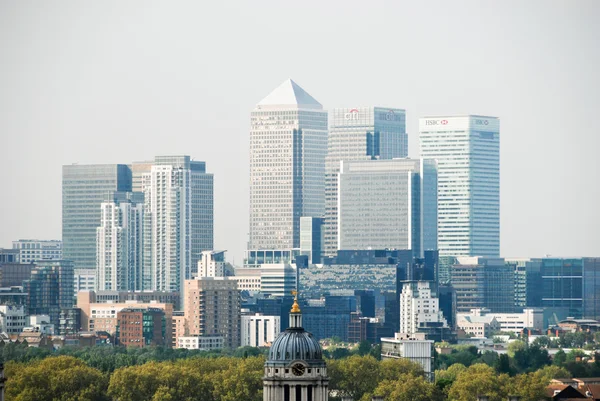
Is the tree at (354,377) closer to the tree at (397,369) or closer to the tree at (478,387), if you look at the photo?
the tree at (397,369)

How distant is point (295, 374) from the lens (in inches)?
4053

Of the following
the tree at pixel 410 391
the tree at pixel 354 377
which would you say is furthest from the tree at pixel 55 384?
the tree at pixel 410 391

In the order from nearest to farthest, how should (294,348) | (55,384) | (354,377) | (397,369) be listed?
(294,348), (55,384), (354,377), (397,369)

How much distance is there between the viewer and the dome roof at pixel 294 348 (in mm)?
103188

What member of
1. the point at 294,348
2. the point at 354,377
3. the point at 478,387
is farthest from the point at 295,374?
the point at 354,377

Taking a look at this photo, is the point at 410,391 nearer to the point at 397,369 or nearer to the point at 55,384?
the point at 397,369

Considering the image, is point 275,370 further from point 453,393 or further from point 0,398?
point 453,393

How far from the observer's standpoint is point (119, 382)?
17425 centimetres

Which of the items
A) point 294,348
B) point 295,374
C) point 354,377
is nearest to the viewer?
point 295,374

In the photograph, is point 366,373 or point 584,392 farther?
point 366,373

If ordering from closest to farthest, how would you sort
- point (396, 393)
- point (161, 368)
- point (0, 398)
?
point (0, 398) → point (396, 393) → point (161, 368)

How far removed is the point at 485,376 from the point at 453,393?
7.61m

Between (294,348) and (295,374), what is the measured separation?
1.06 m

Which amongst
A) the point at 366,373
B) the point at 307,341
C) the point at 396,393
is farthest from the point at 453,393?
the point at 307,341
